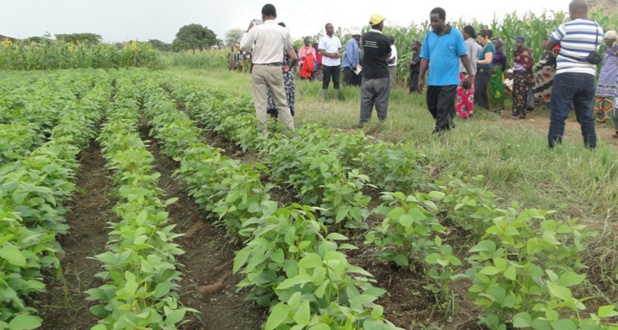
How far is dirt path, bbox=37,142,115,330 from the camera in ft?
9.15

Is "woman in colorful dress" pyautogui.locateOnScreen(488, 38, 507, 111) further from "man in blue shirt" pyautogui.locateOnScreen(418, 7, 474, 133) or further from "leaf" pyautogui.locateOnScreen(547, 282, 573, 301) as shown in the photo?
"leaf" pyautogui.locateOnScreen(547, 282, 573, 301)

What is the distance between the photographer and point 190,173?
432 cm

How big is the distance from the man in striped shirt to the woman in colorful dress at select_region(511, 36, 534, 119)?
3774mm

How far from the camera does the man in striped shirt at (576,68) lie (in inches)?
196

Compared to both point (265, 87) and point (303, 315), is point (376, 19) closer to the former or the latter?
point (265, 87)

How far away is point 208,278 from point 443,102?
3966 mm

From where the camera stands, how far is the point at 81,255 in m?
3.58

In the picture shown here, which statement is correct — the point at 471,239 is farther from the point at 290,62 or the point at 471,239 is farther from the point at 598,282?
the point at 290,62

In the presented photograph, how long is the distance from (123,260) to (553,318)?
181 cm

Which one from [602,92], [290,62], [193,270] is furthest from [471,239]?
[602,92]

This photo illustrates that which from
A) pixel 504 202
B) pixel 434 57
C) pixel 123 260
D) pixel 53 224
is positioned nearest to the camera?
pixel 123 260

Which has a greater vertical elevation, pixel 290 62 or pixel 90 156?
pixel 290 62

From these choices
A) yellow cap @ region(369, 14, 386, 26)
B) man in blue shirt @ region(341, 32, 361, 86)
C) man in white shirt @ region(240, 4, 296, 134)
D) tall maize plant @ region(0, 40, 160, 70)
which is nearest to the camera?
man in white shirt @ region(240, 4, 296, 134)

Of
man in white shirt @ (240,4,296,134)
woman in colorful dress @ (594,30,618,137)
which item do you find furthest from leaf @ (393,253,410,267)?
woman in colorful dress @ (594,30,618,137)
